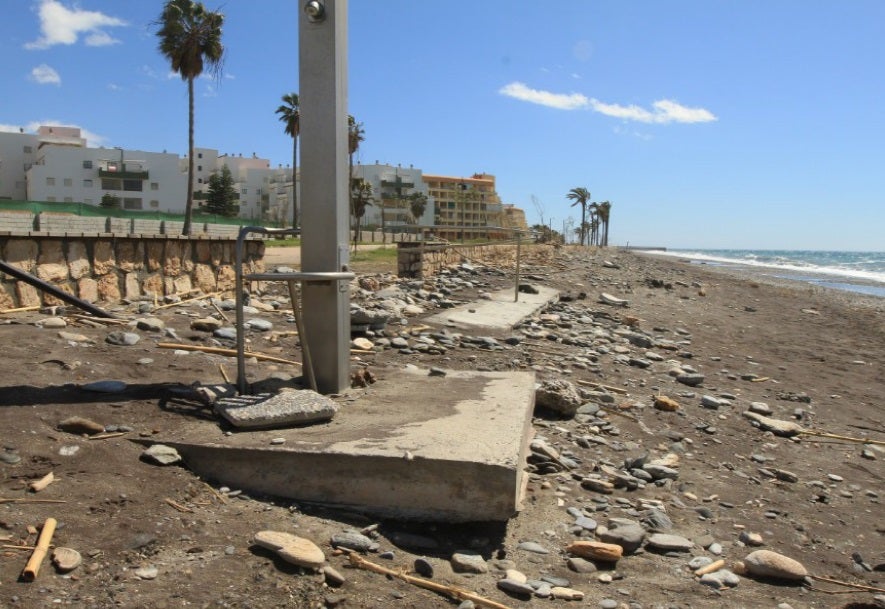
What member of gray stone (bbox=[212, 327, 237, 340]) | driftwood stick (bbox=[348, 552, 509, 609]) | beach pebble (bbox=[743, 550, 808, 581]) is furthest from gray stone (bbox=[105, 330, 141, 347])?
beach pebble (bbox=[743, 550, 808, 581])

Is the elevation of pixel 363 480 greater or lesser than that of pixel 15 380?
lesser

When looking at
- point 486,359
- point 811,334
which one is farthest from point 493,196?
point 486,359

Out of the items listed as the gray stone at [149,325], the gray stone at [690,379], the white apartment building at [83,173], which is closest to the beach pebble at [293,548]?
the gray stone at [149,325]

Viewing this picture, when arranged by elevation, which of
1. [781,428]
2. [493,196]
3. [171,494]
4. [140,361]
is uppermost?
[493,196]

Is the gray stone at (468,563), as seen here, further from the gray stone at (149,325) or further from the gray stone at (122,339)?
the gray stone at (149,325)

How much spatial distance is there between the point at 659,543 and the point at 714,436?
8.55 ft

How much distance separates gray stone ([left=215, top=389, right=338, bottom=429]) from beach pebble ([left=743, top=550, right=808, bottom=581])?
229cm

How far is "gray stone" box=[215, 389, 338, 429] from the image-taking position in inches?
139

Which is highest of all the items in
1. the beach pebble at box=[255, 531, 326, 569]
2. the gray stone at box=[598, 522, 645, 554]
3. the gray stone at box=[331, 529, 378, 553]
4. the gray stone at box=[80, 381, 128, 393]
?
the gray stone at box=[80, 381, 128, 393]

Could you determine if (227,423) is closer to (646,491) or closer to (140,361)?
(140,361)

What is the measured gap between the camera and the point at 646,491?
4254 mm

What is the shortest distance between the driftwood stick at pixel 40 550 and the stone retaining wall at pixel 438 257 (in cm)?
1026

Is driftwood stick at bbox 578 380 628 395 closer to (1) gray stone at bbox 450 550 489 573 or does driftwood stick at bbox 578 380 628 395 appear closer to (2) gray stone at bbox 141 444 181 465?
(1) gray stone at bbox 450 550 489 573

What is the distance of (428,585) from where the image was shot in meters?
2.69
